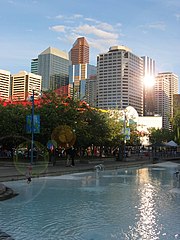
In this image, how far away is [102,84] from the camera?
182875 mm

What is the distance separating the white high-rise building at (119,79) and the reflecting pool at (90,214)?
504ft

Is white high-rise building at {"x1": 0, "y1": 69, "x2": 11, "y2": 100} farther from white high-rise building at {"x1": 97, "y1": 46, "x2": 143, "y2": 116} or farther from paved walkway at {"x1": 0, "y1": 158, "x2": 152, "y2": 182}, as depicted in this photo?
white high-rise building at {"x1": 97, "y1": 46, "x2": 143, "y2": 116}

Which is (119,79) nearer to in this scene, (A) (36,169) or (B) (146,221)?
(A) (36,169)

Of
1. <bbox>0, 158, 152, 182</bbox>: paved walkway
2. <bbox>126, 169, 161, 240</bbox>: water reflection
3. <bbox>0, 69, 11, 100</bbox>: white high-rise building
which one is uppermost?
<bbox>0, 69, 11, 100</bbox>: white high-rise building

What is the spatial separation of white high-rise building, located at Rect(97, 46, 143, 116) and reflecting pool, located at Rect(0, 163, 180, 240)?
154 m

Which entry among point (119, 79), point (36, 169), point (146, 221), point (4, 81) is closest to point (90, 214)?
point (146, 221)

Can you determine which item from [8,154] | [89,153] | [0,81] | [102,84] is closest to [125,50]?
[102,84]

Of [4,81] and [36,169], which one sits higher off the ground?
[4,81]

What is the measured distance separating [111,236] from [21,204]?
491 cm

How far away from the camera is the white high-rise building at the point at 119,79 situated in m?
171

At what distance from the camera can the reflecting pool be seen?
813 cm

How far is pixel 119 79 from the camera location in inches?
6875

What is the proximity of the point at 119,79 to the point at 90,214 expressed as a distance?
167m

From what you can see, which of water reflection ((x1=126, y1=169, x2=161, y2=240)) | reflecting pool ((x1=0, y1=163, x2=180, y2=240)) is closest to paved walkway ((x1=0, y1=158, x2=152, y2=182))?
reflecting pool ((x1=0, y1=163, x2=180, y2=240))
